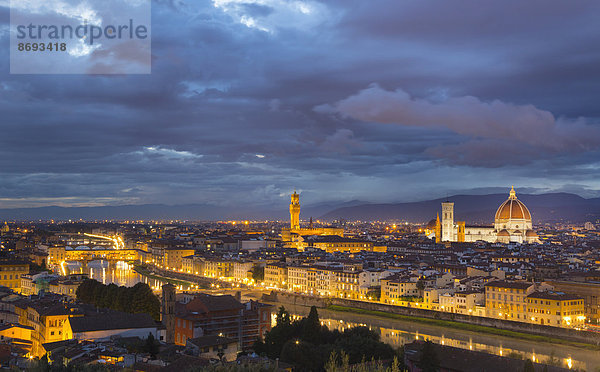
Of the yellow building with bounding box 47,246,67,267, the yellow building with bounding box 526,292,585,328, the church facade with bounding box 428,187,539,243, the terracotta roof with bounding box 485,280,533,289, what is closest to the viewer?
the yellow building with bounding box 526,292,585,328

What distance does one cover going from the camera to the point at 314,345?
1675 cm

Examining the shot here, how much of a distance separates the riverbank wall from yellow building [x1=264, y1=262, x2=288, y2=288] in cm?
452

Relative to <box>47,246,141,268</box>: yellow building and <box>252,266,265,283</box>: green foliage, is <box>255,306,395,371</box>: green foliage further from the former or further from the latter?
<box>47,246,141,268</box>: yellow building

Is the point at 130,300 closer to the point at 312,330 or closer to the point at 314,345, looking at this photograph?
the point at 312,330

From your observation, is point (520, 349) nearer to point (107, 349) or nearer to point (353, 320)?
point (353, 320)

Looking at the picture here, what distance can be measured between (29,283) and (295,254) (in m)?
20.7

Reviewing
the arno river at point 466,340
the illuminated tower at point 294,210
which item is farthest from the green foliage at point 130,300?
the illuminated tower at point 294,210

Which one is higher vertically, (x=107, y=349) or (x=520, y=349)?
(x=107, y=349)

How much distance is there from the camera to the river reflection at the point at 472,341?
20.0 meters

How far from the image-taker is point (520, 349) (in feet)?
70.7

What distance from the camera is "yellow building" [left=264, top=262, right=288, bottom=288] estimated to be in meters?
39.7

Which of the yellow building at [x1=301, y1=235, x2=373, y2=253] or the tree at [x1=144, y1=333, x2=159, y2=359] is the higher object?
the yellow building at [x1=301, y1=235, x2=373, y2=253]

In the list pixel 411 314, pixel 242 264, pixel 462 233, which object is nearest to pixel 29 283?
pixel 242 264

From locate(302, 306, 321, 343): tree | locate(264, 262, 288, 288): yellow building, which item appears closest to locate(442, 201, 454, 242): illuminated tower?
locate(264, 262, 288, 288): yellow building
